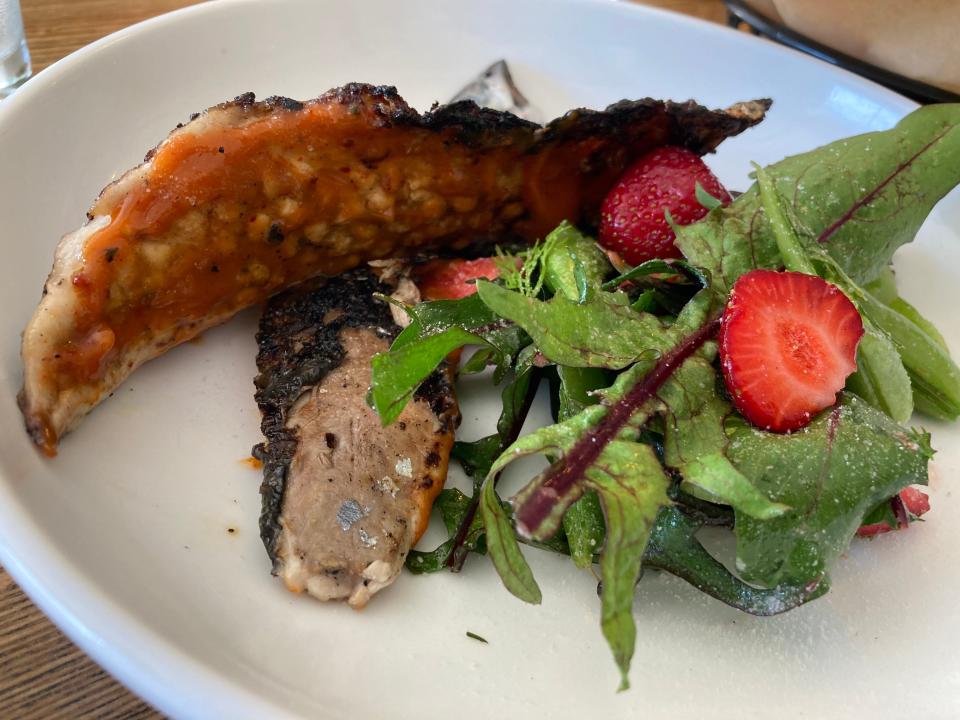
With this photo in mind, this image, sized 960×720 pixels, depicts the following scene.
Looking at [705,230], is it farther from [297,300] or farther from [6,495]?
[6,495]

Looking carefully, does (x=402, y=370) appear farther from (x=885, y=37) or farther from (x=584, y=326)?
(x=885, y=37)

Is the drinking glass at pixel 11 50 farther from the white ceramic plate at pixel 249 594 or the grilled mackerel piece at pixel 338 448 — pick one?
the grilled mackerel piece at pixel 338 448

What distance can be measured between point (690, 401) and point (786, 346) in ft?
0.56

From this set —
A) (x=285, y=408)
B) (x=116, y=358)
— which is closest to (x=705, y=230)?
(x=285, y=408)

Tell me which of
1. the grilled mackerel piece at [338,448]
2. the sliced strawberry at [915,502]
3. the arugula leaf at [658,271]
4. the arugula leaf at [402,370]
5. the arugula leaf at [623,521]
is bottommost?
the sliced strawberry at [915,502]

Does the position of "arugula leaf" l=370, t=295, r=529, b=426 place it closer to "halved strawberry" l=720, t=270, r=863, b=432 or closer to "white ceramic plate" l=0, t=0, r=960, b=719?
"white ceramic plate" l=0, t=0, r=960, b=719

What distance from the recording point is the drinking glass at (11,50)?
1897mm

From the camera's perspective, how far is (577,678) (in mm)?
1111

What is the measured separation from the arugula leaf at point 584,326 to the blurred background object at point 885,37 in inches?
52.1

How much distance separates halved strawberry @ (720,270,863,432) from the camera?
125 centimetres

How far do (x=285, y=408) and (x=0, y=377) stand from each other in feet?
1.33

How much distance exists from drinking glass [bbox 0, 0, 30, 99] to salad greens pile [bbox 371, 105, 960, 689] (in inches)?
52.3

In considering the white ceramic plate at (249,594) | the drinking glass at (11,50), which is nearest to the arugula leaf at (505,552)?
the white ceramic plate at (249,594)

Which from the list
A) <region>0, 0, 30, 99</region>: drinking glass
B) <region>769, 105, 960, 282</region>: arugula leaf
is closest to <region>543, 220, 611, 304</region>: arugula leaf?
<region>769, 105, 960, 282</region>: arugula leaf
